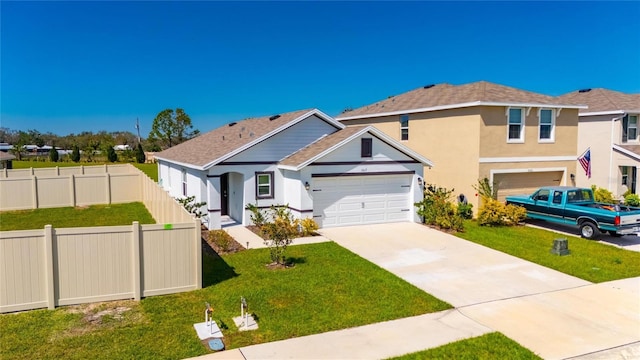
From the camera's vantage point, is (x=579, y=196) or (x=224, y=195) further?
(x=224, y=195)

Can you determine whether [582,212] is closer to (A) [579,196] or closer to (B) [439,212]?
(A) [579,196]

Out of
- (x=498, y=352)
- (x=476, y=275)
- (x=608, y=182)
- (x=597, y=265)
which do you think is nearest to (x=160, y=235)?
(x=498, y=352)

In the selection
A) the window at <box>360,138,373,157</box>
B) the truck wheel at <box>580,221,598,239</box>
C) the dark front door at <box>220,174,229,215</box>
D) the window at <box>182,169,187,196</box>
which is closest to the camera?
the truck wheel at <box>580,221,598,239</box>

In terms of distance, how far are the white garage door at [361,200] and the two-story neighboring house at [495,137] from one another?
3378 millimetres

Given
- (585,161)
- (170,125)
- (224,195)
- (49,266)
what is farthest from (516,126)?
(170,125)

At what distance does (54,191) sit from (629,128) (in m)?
30.6

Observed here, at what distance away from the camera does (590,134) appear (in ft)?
79.9

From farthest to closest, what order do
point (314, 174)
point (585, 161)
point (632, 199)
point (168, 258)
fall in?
1. point (585, 161)
2. point (632, 199)
3. point (314, 174)
4. point (168, 258)

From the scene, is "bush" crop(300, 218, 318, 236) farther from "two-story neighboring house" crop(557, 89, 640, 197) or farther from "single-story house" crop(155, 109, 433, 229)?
"two-story neighboring house" crop(557, 89, 640, 197)

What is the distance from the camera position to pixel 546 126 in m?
21.1

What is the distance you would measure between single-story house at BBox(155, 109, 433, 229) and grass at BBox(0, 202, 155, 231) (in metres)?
3.26

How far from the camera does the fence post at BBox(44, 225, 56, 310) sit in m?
8.55

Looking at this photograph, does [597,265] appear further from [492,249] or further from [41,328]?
[41,328]

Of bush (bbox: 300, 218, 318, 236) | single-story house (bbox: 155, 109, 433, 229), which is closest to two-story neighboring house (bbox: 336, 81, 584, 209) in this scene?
single-story house (bbox: 155, 109, 433, 229)
